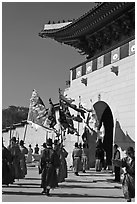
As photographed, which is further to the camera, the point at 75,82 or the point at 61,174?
the point at 75,82

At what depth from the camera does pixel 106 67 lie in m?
16.5

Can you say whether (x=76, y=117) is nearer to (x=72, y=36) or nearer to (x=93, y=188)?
(x=72, y=36)

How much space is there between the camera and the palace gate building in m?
14.6

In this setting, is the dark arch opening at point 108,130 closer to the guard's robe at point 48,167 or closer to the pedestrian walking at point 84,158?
the pedestrian walking at point 84,158

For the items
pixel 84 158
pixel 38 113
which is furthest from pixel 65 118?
pixel 84 158

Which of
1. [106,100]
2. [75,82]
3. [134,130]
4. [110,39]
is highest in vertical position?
[110,39]

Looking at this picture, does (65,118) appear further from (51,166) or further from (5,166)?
(51,166)

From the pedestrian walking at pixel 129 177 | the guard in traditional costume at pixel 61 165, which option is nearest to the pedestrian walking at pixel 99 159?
the guard in traditional costume at pixel 61 165

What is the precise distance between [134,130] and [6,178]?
230 inches

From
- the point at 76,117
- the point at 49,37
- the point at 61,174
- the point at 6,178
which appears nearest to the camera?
the point at 6,178

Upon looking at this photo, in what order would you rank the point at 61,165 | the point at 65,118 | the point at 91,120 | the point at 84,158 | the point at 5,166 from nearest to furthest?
1. the point at 5,166
2. the point at 61,165
3. the point at 84,158
4. the point at 65,118
5. the point at 91,120

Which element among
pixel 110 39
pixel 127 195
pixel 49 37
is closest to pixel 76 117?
pixel 110 39

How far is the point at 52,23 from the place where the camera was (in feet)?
74.2

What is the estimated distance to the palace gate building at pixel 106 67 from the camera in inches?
577
